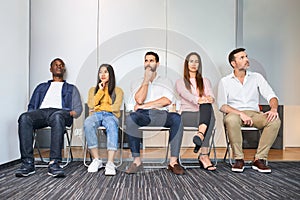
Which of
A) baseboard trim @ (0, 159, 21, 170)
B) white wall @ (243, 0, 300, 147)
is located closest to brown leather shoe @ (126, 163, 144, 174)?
baseboard trim @ (0, 159, 21, 170)

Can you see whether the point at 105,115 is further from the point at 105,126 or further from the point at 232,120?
the point at 232,120

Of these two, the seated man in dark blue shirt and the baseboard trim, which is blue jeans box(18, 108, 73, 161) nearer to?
the seated man in dark blue shirt

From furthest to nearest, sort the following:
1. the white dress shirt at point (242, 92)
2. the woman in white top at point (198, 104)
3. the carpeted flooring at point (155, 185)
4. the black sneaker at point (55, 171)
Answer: the white dress shirt at point (242, 92)
the woman in white top at point (198, 104)
the black sneaker at point (55, 171)
the carpeted flooring at point (155, 185)

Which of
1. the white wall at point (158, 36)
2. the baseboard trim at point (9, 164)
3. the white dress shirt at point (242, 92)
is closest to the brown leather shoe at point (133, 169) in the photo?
the white dress shirt at point (242, 92)

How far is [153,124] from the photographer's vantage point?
3.22 meters

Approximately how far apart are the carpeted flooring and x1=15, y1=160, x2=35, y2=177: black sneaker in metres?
0.05

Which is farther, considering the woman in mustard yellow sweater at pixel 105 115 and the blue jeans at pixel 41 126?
the woman in mustard yellow sweater at pixel 105 115

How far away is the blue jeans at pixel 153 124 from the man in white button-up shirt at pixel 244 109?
0.52 metres

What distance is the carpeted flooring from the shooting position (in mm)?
2215

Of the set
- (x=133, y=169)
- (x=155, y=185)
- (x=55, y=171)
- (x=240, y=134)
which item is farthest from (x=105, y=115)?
(x=240, y=134)

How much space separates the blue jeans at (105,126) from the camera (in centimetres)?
309

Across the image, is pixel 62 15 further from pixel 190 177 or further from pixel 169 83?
pixel 190 177

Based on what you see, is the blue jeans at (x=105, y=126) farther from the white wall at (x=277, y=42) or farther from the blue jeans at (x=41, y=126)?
the white wall at (x=277, y=42)

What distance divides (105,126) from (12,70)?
123 cm
